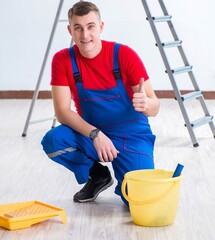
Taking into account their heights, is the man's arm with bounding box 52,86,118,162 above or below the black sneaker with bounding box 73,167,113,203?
above

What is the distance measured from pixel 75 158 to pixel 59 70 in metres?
0.49

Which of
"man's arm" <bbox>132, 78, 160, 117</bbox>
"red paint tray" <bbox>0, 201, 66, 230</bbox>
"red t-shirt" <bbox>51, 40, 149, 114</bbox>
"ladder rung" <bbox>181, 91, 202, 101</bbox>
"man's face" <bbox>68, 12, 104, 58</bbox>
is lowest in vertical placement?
"ladder rung" <bbox>181, 91, 202, 101</bbox>

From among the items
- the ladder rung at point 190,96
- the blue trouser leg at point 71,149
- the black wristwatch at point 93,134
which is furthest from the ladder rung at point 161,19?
the black wristwatch at point 93,134

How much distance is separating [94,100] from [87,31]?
1.23ft

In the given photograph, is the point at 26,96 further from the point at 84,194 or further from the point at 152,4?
the point at 84,194

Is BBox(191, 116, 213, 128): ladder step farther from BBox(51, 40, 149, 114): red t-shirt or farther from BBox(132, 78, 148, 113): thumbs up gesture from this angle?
BBox(132, 78, 148, 113): thumbs up gesture

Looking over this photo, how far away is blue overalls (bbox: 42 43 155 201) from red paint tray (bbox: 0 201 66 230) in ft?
1.03

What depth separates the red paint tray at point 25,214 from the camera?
3.02m

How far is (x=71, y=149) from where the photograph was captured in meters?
3.43

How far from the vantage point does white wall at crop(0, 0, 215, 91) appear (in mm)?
7371

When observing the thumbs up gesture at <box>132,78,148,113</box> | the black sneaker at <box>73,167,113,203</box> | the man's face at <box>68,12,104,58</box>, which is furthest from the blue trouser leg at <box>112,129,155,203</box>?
the man's face at <box>68,12,104,58</box>

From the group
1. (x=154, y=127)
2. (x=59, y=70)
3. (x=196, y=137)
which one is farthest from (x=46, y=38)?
(x=59, y=70)

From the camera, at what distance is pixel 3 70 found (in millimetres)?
7582

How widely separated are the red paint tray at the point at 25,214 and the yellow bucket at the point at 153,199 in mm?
366
